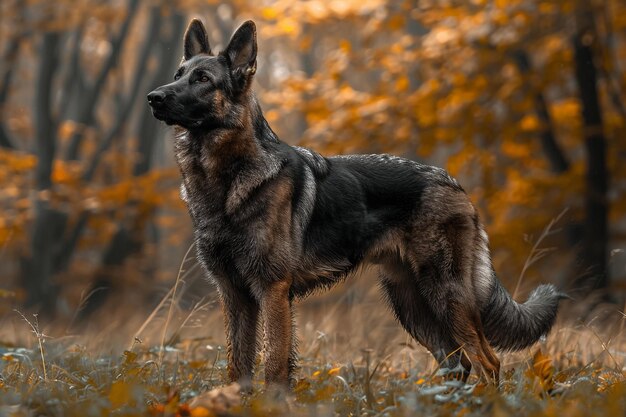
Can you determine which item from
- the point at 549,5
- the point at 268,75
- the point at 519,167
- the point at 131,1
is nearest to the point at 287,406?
the point at 549,5

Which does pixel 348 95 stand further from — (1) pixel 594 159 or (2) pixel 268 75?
(2) pixel 268 75

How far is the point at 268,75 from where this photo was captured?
28.1 m

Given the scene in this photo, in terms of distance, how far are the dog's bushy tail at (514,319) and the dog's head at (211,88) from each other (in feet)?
6.71

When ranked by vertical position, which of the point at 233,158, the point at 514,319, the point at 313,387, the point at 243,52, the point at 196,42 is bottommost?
the point at 514,319

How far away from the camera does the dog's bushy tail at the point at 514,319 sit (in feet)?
17.7

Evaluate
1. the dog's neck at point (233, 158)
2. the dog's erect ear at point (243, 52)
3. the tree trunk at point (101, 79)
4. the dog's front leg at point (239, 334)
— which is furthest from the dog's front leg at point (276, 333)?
the tree trunk at point (101, 79)

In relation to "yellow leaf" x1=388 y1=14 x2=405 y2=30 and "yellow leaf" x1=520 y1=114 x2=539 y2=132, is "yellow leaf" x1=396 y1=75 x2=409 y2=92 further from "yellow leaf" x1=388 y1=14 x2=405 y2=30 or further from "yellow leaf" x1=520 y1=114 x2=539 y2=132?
"yellow leaf" x1=520 y1=114 x2=539 y2=132

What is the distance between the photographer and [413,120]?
11.5 meters

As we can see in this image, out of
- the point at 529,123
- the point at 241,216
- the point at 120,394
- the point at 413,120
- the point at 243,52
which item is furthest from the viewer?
the point at 529,123

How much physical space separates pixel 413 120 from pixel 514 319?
6417 mm

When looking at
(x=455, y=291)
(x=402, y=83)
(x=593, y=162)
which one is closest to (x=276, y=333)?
(x=455, y=291)

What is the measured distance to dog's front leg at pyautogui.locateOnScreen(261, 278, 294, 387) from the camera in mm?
4676

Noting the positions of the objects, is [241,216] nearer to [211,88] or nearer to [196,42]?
[211,88]

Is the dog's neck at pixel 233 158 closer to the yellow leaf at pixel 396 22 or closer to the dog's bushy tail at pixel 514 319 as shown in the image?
the dog's bushy tail at pixel 514 319
